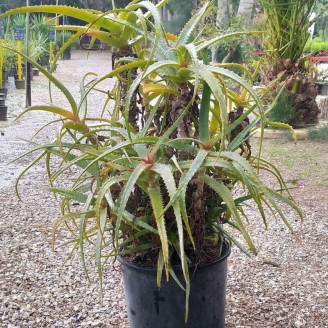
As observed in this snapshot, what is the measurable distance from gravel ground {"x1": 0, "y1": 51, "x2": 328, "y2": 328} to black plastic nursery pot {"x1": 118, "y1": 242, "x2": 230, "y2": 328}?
0.34ft

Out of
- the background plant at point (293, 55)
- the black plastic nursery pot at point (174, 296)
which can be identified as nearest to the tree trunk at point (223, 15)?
the background plant at point (293, 55)

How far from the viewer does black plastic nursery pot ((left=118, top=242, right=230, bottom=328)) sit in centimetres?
129

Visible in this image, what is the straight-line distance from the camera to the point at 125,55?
1329mm

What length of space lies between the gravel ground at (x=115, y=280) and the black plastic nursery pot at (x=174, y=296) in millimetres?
105

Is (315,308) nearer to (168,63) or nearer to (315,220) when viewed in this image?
(315,220)

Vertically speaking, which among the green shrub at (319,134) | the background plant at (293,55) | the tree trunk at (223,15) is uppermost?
the tree trunk at (223,15)

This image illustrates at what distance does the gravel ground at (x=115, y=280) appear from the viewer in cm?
171

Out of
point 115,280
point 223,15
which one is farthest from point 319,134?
point 223,15

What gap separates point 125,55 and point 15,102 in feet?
20.6

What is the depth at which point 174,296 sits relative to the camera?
1290 millimetres

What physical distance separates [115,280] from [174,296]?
2.43 feet

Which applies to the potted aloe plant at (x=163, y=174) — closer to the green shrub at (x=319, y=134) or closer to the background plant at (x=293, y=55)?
the green shrub at (x=319, y=134)

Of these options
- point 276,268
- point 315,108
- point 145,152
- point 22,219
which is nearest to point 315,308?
point 276,268

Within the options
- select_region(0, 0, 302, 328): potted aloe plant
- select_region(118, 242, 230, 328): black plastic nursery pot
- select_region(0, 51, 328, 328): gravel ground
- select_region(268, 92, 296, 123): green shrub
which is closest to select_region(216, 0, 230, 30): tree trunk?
select_region(268, 92, 296, 123): green shrub
